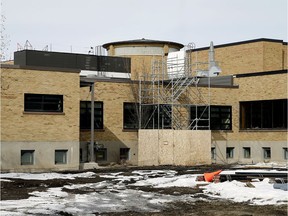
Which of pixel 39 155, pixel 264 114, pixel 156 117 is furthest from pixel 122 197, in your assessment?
pixel 264 114

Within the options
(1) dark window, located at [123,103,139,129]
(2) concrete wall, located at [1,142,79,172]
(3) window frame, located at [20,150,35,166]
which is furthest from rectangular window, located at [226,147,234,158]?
(3) window frame, located at [20,150,35,166]

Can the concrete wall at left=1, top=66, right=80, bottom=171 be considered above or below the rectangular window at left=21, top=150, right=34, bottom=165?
above

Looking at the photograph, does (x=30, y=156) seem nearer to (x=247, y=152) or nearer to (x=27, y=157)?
(x=27, y=157)

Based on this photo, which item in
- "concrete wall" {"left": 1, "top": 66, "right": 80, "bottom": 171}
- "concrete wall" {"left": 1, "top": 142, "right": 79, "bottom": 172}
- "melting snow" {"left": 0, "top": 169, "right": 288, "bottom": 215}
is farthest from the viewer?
"concrete wall" {"left": 1, "top": 66, "right": 80, "bottom": 171}

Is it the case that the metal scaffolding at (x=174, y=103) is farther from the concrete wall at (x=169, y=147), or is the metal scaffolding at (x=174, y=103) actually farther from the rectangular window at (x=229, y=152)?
the rectangular window at (x=229, y=152)

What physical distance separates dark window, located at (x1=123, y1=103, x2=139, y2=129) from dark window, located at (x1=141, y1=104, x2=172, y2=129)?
755mm

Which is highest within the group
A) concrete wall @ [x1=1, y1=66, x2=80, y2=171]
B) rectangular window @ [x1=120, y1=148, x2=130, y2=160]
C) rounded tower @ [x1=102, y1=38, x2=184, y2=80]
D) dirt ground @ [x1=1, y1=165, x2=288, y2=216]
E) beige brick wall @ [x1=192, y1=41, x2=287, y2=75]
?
rounded tower @ [x1=102, y1=38, x2=184, y2=80]

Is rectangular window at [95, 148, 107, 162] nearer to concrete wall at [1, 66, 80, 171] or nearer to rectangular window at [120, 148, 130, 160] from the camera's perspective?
rectangular window at [120, 148, 130, 160]

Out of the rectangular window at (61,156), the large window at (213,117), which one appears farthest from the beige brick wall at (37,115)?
the large window at (213,117)

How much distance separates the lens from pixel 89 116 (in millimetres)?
41031

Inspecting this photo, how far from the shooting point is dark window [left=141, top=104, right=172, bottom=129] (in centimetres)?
4378

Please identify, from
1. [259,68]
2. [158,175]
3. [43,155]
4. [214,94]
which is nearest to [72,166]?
[43,155]

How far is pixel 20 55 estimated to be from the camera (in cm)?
4962

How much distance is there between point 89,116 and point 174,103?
7.09 metres
